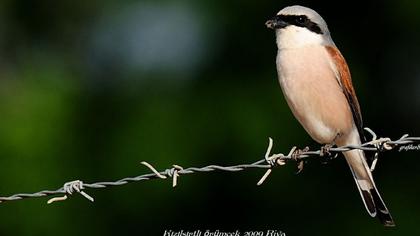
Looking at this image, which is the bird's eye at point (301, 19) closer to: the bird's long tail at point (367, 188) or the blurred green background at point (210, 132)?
the bird's long tail at point (367, 188)

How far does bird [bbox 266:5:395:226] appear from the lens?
5.52 m

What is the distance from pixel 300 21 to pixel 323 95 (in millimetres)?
549

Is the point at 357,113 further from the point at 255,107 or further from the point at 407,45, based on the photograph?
the point at 407,45

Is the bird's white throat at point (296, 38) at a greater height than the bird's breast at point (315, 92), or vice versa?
the bird's white throat at point (296, 38)

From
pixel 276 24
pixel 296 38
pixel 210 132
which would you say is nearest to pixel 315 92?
pixel 296 38

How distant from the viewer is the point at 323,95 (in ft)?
18.1

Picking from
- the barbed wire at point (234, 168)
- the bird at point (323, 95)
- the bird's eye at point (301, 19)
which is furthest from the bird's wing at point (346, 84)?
the barbed wire at point (234, 168)

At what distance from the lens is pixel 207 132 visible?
8352mm

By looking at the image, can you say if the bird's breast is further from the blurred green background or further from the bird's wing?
the blurred green background

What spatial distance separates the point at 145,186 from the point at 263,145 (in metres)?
0.89

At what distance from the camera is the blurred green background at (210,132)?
317 inches

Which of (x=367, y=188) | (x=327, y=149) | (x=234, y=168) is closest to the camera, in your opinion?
(x=234, y=168)

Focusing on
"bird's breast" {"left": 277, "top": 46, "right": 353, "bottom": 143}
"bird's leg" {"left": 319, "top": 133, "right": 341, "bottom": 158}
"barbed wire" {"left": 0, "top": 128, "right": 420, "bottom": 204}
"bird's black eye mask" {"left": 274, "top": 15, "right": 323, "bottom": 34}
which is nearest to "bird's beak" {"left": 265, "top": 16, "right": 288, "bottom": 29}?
"bird's black eye mask" {"left": 274, "top": 15, "right": 323, "bottom": 34}

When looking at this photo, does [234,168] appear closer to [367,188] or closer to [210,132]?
[367,188]
